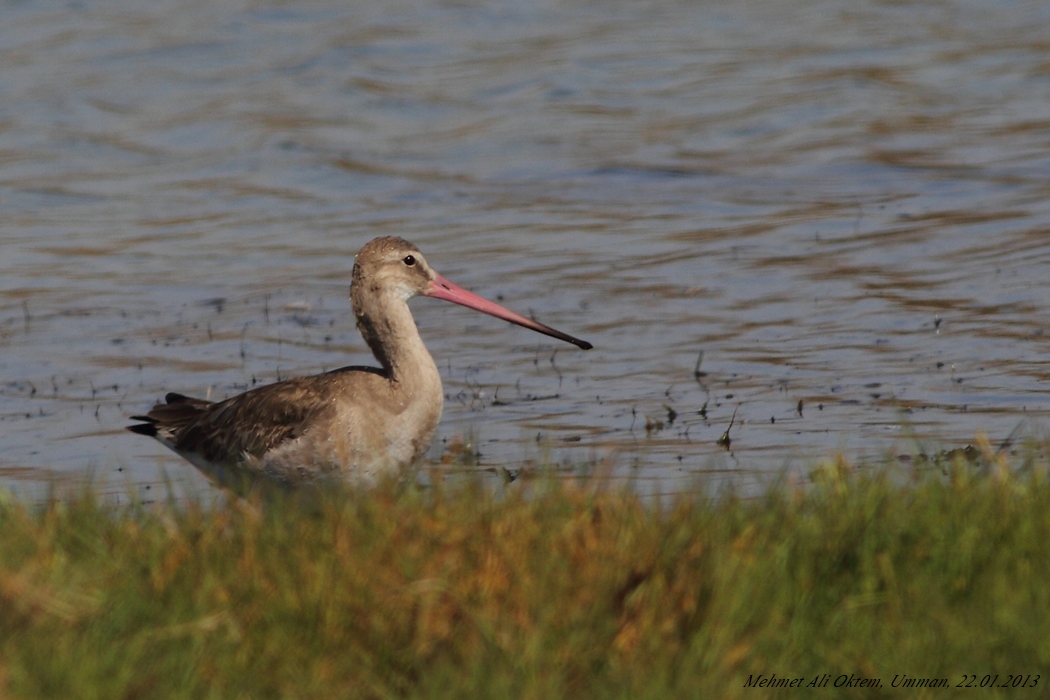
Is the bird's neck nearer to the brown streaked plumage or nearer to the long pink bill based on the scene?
the brown streaked plumage

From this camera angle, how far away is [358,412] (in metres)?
7.79

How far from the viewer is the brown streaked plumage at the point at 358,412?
768 cm

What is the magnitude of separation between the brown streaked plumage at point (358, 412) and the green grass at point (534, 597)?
5.10 feet

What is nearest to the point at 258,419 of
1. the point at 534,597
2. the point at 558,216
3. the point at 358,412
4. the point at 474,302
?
the point at 358,412

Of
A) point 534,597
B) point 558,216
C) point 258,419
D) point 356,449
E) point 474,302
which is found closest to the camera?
point 534,597

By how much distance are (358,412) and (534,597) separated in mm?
2863

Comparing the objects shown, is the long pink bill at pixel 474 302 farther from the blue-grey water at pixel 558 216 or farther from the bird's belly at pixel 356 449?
the bird's belly at pixel 356 449

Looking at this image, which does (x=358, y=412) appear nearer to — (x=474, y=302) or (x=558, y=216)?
(x=474, y=302)

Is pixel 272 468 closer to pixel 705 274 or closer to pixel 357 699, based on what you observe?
pixel 357 699

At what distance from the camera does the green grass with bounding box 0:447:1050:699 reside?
15.8 ft

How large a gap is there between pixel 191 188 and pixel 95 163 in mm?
2235

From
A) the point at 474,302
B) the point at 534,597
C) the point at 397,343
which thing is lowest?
the point at 534,597

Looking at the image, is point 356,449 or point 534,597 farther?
point 356,449

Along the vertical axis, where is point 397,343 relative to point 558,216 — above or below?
below
